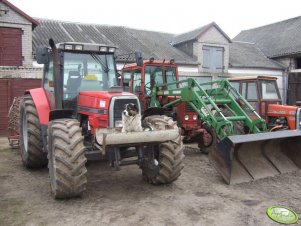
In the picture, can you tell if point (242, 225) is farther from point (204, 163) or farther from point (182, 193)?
point (204, 163)

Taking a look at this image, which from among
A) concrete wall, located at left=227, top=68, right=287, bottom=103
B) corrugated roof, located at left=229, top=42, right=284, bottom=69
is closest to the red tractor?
concrete wall, located at left=227, top=68, right=287, bottom=103

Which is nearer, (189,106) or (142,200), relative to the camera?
(142,200)

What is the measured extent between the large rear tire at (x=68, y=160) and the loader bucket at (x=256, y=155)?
2.27 m

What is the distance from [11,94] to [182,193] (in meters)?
8.22

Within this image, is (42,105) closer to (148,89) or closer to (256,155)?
(148,89)

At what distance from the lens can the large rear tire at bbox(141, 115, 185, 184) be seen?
4.82m

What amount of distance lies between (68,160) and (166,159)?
56.9 inches

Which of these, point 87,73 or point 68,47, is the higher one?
point 68,47

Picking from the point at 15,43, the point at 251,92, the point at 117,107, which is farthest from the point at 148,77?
the point at 15,43

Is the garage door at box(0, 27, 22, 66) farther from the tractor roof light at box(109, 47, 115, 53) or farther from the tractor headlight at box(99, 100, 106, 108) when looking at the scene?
the tractor headlight at box(99, 100, 106, 108)

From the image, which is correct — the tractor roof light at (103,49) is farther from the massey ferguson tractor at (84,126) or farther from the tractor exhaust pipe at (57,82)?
the tractor exhaust pipe at (57,82)

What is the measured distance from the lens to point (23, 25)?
1161cm

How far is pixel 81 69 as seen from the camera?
17.2 ft

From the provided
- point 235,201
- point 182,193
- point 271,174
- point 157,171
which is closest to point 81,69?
point 157,171
